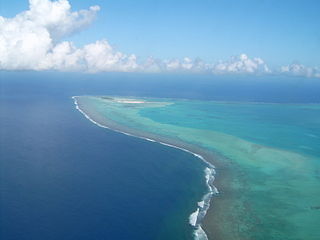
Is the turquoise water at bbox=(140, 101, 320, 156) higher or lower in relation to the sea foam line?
higher

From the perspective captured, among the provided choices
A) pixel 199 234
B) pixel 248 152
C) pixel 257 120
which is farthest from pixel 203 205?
pixel 257 120

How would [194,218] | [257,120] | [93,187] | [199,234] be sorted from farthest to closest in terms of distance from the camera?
[257,120] < [93,187] < [194,218] < [199,234]

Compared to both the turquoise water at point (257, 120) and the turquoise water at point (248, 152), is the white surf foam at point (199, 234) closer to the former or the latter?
the turquoise water at point (248, 152)

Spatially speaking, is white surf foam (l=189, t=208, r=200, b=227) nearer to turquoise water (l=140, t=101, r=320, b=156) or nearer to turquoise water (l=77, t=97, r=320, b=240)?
turquoise water (l=77, t=97, r=320, b=240)

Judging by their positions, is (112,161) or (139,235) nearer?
(139,235)

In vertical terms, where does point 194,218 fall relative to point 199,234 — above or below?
above

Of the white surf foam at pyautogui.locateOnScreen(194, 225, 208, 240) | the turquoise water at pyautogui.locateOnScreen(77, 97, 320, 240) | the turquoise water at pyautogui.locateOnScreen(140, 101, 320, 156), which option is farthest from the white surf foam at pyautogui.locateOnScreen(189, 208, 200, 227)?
the turquoise water at pyautogui.locateOnScreen(140, 101, 320, 156)

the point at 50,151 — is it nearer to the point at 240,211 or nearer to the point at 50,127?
the point at 50,127

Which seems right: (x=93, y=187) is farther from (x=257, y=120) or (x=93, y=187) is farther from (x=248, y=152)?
(x=257, y=120)

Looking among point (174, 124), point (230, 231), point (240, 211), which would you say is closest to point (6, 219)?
point (230, 231)
